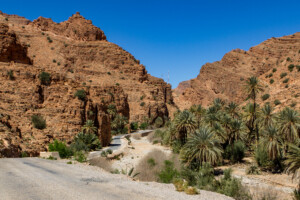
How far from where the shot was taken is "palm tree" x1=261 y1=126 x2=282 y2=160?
22422 mm

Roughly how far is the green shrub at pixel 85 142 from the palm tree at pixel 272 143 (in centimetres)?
1891

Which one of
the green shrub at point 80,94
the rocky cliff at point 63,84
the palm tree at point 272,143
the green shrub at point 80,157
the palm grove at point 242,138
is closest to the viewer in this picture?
the green shrub at point 80,157

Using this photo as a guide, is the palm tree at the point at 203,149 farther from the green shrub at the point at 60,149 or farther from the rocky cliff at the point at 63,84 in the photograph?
the rocky cliff at the point at 63,84

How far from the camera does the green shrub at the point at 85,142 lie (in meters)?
23.3

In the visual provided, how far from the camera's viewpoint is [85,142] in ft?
88.7

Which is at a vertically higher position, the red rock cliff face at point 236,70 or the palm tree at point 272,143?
the red rock cliff face at point 236,70

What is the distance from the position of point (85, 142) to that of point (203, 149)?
1382cm

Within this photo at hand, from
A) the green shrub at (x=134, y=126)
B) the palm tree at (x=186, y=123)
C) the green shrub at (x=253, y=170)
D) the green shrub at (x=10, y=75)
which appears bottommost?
the green shrub at (x=253, y=170)

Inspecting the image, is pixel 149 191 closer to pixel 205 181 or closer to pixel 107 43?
pixel 205 181

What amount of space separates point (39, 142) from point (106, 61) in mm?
65666

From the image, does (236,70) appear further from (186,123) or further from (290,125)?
(290,125)

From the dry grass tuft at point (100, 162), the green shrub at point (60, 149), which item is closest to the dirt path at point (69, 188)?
the green shrub at point (60, 149)

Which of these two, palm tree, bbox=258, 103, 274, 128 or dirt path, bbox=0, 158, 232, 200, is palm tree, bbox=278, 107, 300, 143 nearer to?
palm tree, bbox=258, 103, 274, 128

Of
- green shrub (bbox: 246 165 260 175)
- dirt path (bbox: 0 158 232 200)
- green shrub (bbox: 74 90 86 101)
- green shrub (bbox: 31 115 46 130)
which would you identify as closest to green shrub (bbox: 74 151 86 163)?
dirt path (bbox: 0 158 232 200)
